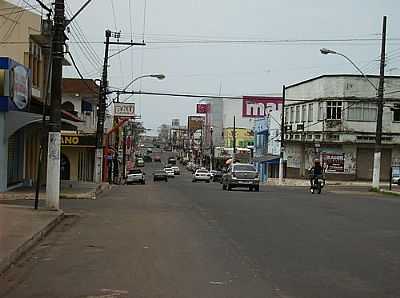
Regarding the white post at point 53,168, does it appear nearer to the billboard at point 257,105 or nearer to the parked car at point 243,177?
the parked car at point 243,177

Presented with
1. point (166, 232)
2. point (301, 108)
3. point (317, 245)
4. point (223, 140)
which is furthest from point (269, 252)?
point (223, 140)

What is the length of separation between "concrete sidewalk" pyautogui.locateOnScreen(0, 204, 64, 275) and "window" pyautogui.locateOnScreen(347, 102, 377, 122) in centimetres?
4721

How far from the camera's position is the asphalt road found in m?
9.78

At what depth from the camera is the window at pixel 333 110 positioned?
211 ft

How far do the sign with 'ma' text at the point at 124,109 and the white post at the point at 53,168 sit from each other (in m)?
32.1

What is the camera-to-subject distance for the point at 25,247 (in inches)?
523

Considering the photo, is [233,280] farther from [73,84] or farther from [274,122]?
[274,122]

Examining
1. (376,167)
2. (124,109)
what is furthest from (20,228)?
(124,109)

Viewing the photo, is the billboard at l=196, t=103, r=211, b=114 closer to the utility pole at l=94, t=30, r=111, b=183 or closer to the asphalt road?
the utility pole at l=94, t=30, r=111, b=183

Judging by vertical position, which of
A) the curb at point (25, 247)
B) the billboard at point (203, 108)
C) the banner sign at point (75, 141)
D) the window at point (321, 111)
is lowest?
the curb at point (25, 247)

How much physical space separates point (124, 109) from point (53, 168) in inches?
1303

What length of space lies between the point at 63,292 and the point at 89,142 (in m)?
42.3

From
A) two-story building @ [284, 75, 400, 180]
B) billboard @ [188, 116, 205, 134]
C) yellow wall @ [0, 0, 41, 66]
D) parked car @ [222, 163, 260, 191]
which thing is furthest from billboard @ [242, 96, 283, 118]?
yellow wall @ [0, 0, 41, 66]

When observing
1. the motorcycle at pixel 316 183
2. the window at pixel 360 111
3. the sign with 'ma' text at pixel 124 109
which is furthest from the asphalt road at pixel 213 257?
the window at pixel 360 111
